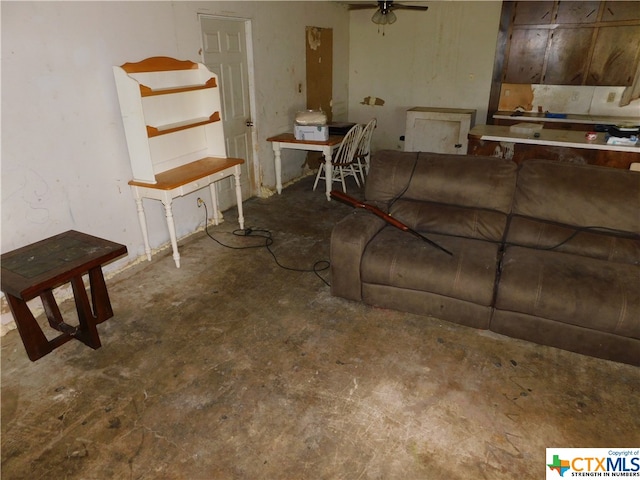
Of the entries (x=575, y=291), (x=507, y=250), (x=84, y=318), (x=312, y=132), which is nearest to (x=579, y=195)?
(x=507, y=250)

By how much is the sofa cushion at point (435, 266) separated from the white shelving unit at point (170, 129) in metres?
1.55

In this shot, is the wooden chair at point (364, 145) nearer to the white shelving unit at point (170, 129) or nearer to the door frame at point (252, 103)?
the door frame at point (252, 103)

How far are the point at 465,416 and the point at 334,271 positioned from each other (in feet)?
3.82

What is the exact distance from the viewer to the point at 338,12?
5789mm

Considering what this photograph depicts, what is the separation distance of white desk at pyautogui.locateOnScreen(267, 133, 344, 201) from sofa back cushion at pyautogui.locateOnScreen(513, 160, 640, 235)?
2.23m

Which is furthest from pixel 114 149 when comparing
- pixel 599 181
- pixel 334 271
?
pixel 599 181

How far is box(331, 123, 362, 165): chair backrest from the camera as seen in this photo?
15.5 feet

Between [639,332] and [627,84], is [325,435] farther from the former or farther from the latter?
[627,84]

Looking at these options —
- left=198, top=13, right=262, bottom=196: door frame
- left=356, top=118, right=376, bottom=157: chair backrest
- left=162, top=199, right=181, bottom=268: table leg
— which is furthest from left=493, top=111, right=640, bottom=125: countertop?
left=162, top=199, right=181, bottom=268: table leg

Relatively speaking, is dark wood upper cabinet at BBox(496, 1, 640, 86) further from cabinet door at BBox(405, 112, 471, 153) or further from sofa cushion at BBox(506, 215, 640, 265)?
sofa cushion at BBox(506, 215, 640, 265)

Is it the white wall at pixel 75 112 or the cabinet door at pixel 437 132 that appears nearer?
the white wall at pixel 75 112

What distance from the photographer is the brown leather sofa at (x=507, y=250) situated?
7.23 ft

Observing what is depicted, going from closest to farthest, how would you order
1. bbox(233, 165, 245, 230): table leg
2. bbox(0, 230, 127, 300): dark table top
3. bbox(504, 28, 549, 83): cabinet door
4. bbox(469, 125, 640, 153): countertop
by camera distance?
bbox(0, 230, 127, 300): dark table top < bbox(469, 125, 640, 153): countertop < bbox(233, 165, 245, 230): table leg < bbox(504, 28, 549, 83): cabinet door

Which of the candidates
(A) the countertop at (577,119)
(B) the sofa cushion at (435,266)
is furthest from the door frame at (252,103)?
(A) the countertop at (577,119)
